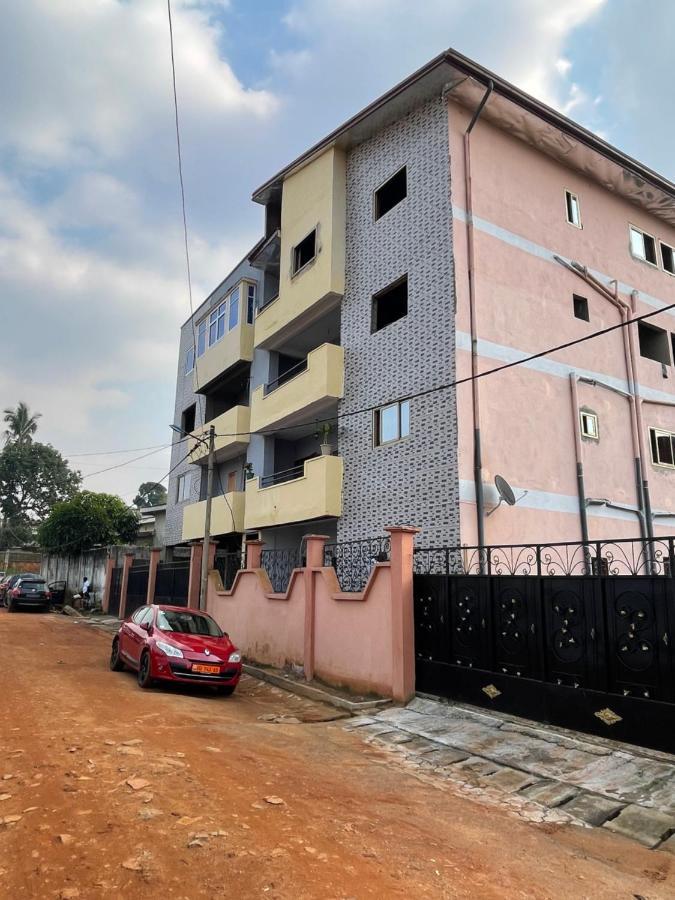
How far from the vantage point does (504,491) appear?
1106cm

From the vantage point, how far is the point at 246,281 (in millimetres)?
20500

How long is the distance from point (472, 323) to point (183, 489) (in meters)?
16.2

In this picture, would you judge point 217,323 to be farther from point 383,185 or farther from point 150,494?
point 150,494

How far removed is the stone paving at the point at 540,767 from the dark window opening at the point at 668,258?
48.0ft

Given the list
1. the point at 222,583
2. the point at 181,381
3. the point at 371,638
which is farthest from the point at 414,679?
the point at 181,381

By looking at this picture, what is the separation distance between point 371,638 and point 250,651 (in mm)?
4649

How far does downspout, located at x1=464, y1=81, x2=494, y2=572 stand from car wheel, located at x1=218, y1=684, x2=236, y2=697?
4.72m

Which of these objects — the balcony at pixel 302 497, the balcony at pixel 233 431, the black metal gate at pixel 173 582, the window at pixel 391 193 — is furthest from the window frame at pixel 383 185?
the black metal gate at pixel 173 582

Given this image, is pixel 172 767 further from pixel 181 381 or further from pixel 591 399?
pixel 181 381

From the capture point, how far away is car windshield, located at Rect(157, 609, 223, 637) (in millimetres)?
10703

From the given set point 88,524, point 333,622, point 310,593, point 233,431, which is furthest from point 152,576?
point 88,524

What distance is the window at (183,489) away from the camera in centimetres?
2438

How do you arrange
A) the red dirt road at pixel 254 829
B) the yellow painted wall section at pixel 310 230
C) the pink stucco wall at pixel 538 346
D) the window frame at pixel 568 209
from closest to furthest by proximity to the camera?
1. the red dirt road at pixel 254 829
2. the pink stucco wall at pixel 538 346
3. the window frame at pixel 568 209
4. the yellow painted wall section at pixel 310 230

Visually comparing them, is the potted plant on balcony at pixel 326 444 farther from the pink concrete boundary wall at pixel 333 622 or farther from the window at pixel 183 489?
the window at pixel 183 489
